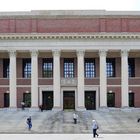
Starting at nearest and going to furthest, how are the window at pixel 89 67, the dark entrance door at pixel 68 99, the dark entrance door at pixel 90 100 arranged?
the dark entrance door at pixel 68 99 → the dark entrance door at pixel 90 100 → the window at pixel 89 67

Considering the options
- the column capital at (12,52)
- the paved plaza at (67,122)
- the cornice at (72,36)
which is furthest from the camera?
the column capital at (12,52)

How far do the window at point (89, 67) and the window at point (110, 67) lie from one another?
2214mm

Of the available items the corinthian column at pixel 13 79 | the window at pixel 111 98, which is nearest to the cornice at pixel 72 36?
the corinthian column at pixel 13 79

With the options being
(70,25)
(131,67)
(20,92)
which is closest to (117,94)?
(131,67)

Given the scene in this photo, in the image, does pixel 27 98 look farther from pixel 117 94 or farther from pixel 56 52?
pixel 117 94

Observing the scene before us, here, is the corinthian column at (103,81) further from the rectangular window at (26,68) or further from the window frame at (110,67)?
the rectangular window at (26,68)

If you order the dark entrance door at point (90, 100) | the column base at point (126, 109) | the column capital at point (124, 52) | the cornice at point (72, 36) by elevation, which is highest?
the cornice at point (72, 36)

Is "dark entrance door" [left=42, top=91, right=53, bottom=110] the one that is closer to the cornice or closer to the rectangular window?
the rectangular window

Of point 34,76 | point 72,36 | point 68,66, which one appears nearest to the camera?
point 72,36

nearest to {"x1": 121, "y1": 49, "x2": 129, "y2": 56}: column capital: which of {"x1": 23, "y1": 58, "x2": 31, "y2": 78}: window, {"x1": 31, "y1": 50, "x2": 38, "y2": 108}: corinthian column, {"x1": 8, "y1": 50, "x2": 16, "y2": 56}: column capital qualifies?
{"x1": 31, "y1": 50, "x2": 38, "y2": 108}: corinthian column

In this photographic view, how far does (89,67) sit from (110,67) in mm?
3315

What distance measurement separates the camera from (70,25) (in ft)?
248

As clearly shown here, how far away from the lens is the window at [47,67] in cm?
8024

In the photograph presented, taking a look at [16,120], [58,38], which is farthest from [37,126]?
[58,38]
